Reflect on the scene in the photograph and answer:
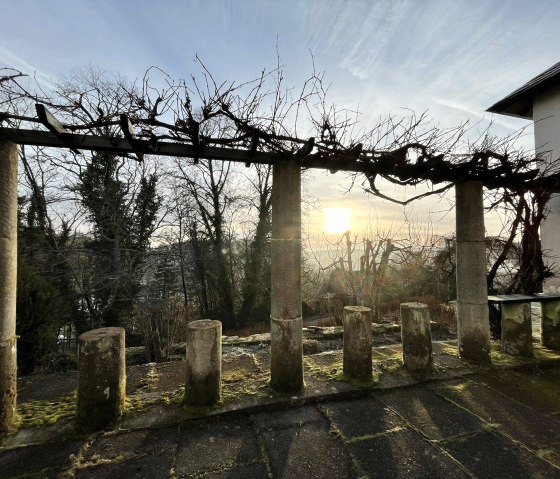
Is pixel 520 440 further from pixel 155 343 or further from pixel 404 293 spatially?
pixel 404 293

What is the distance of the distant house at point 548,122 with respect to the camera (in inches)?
284

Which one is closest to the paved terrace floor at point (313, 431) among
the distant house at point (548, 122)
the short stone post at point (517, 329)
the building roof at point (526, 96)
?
the short stone post at point (517, 329)

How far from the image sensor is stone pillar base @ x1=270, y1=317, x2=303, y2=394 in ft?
11.3

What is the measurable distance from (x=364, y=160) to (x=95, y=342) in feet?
12.3

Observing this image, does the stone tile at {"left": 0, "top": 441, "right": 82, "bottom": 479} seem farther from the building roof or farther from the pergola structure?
the building roof

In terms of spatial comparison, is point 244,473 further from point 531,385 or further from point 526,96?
point 526,96

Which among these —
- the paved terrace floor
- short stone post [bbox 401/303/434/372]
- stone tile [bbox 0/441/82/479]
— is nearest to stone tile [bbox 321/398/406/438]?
the paved terrace floor

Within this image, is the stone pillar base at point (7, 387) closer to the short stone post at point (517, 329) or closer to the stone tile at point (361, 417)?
the stone tile at point (361, 417)

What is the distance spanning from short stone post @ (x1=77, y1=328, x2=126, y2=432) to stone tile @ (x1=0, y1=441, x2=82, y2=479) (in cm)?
23

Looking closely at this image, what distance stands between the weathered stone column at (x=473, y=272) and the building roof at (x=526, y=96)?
613cm

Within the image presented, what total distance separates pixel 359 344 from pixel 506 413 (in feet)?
5.34

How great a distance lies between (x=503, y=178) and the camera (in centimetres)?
445

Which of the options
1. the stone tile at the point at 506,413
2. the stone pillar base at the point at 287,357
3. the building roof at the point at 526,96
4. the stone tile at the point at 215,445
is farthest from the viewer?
the building roof at the point at 526,96

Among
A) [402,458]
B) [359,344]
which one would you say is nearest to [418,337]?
[359,344]
